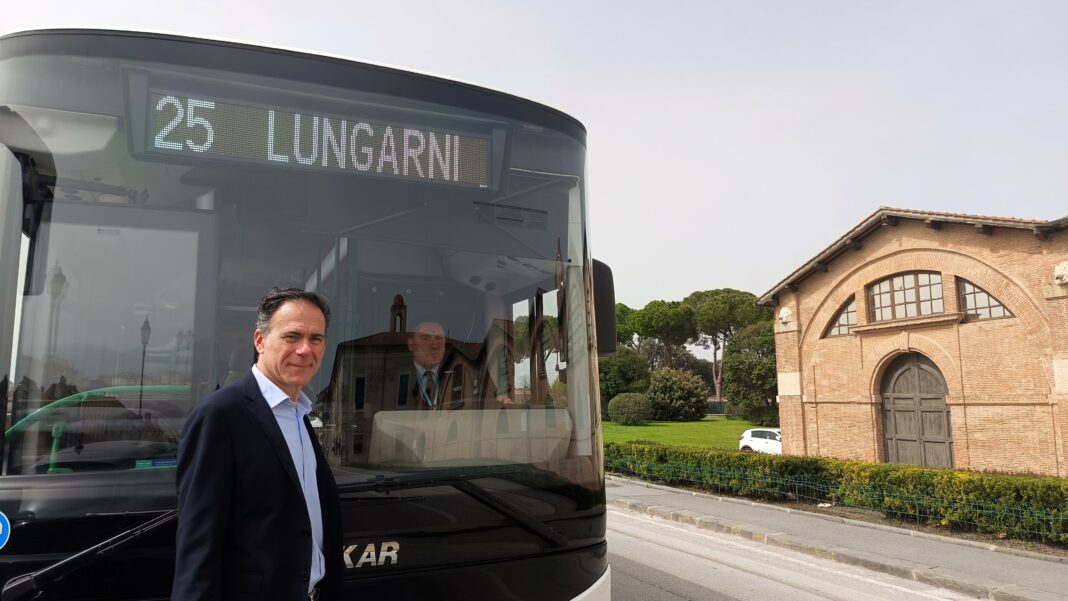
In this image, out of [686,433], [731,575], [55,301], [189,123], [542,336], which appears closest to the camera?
[55,301]

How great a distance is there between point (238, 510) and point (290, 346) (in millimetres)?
425

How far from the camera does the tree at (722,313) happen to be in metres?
75.0

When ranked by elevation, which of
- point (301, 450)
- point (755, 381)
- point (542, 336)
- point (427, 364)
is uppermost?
point (755, 381)

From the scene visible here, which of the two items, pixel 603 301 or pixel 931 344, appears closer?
pixel 603 301

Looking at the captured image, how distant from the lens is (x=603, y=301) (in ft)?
11.6

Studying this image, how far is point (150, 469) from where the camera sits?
7.74 feet

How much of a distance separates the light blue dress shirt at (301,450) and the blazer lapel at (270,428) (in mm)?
26

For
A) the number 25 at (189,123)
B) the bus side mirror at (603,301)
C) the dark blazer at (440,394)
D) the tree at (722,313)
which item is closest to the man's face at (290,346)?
the dark blazer at (440,394)


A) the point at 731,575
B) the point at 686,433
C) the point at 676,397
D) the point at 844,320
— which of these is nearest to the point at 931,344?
the point at 844,320

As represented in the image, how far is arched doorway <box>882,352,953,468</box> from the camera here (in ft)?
71.4

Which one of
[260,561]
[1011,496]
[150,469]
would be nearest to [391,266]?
[150,469]

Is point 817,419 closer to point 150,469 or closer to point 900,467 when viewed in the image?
point 900,467

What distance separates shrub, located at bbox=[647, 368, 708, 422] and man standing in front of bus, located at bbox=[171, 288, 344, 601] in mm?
57937

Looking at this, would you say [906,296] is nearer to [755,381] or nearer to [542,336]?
[542,336]
